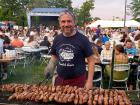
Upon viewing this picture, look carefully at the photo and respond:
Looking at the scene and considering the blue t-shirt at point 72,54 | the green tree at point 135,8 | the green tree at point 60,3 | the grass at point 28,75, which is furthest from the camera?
the green tree at point 135,8

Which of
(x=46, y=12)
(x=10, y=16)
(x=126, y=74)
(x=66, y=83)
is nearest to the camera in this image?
(x=66, y=83)

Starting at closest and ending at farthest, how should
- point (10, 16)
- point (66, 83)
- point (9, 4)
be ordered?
1. point (66, 83)
2. point (10, 16)
3. point (9, 4)

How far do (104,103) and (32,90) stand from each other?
41.2 inches

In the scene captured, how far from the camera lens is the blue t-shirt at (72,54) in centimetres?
483

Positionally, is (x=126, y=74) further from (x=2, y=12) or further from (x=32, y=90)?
(x=2, y=12)

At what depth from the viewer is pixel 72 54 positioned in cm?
483

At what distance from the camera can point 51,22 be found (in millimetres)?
58781

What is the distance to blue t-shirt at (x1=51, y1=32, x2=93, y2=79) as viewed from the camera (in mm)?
4832

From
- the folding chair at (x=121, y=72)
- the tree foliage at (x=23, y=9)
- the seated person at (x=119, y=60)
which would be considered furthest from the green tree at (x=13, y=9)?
the folding chair at (x=121, y=72)

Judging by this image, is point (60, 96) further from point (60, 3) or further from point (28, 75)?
point (60, 3)

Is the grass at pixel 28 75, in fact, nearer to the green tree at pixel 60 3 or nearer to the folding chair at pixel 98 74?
the folding chair at pixel 98 74

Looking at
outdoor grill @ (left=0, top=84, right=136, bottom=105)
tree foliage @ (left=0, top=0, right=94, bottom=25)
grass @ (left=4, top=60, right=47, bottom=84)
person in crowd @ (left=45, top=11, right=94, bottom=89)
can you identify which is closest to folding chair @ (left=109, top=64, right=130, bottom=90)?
grass @ (left=4, top=60, right=47, bottom=84)

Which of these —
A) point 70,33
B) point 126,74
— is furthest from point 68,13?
point 126,74

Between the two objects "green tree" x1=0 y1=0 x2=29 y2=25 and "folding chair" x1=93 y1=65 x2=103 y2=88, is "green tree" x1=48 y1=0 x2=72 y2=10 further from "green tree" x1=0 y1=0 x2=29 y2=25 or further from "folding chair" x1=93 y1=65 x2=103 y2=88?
"folding chair" x1=93 y1=65 x2=103 y2=88
